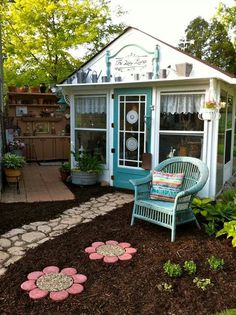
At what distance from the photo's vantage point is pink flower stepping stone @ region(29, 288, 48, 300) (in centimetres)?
255

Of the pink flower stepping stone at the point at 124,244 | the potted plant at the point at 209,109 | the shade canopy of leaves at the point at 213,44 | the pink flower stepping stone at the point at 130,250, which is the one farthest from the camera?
the shade canopy of leaves at the point at 213,44

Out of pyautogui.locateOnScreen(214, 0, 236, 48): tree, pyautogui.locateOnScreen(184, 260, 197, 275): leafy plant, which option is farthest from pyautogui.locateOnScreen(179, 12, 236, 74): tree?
pyautogui.locateOnScreen(184, 260, 197, 275): leafy plant

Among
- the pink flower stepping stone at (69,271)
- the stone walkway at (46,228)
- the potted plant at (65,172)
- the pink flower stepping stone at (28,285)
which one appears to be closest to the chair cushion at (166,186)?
the stone walkway at (46,228)

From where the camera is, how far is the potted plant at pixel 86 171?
21.0 feet

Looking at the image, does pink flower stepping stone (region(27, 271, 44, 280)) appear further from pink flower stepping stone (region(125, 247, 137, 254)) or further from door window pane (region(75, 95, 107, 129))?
door window pane (region(75, 95, 107, 129))

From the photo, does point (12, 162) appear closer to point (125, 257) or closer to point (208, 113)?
point (125, 257)

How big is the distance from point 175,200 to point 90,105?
3675 mm

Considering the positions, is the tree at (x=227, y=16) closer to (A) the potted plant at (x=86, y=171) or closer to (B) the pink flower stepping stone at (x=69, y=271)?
(A) the potted plant at (x=86, y=171)

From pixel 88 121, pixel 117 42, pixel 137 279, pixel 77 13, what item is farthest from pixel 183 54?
pixel 77 13

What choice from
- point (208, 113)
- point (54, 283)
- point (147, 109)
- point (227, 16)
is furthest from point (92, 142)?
point (227, 16)

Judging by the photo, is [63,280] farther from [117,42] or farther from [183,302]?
[117,42]

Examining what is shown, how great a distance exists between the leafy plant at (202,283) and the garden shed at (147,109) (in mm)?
2890

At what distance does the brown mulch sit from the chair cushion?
0.43m

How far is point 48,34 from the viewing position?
11.0m
